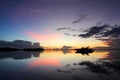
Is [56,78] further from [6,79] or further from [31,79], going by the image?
[6,79]

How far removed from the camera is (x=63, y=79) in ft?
55.4

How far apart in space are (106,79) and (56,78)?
561 centimetres

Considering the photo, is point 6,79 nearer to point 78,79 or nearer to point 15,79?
point 15,79

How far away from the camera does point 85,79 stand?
17.0 metres

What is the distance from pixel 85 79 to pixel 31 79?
5994mm

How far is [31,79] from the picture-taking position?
16828 mm

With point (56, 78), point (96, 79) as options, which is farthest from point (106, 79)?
point (56, 78)

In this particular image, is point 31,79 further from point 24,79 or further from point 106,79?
point 106,79

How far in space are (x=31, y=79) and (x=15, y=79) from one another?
179 cm

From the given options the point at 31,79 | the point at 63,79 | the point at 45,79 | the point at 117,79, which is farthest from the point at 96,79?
the point at 31,79

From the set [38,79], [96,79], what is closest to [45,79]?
[38,79]

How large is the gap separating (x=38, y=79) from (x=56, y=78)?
2.09m

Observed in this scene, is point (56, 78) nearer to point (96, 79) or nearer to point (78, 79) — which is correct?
point (78, 79)

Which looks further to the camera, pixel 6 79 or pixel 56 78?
pixel 56 78
